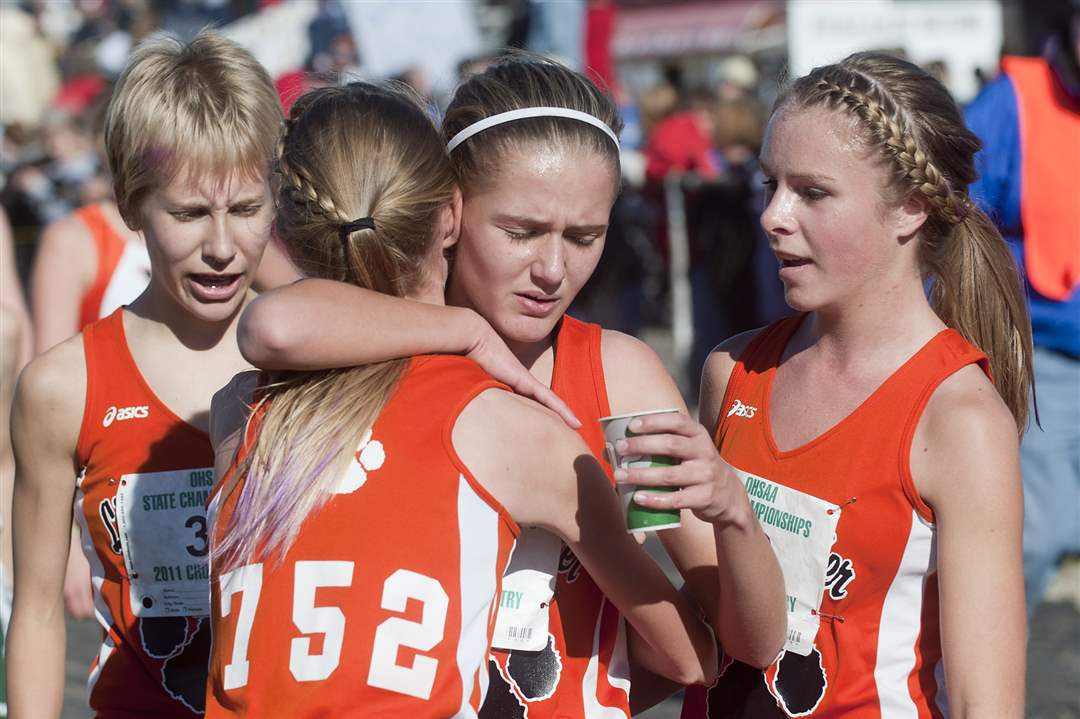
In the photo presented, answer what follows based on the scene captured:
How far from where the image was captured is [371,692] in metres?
1.90

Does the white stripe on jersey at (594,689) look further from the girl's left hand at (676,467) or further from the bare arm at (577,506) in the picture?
the girl's left hand at (676,467)

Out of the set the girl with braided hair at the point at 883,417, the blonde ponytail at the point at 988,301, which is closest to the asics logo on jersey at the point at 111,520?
the girl with braided hair at the point at 883,417

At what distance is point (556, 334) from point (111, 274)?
2.29 metres

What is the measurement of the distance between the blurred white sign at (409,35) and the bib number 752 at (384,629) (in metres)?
6.82

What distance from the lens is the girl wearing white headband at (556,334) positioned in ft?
7.37

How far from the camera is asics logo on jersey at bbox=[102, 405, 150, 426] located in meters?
2.72

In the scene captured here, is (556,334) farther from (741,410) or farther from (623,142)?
(623,142)

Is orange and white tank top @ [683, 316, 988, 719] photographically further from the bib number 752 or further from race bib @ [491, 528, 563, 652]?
the bib number 752

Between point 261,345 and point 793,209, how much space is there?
979mm

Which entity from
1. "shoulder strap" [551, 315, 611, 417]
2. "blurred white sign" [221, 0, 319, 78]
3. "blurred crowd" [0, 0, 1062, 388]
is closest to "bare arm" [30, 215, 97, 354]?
"blurred crowd" [0, 0, 1062, 388]

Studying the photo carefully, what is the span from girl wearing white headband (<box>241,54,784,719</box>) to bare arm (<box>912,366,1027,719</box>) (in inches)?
11.1

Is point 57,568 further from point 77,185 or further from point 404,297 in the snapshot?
point 77,185

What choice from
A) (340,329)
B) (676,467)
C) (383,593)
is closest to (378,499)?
(383,593)

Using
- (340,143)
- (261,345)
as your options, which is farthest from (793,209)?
(261,345)
